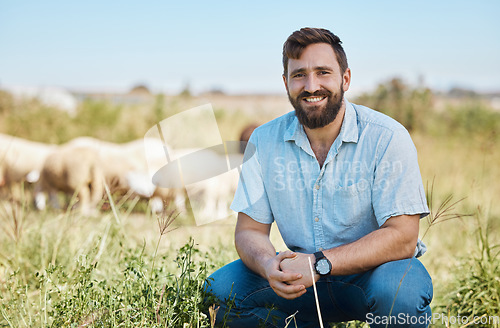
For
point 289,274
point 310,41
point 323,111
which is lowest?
point 289,274

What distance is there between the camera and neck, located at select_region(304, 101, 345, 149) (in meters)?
2.59

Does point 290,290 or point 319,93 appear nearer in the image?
point 290,290

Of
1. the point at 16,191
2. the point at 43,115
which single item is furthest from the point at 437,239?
the point at 43,115

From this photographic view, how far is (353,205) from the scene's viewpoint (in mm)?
2445

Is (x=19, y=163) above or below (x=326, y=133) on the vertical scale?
below

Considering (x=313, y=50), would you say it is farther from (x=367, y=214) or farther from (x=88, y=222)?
(x=88, y=222)

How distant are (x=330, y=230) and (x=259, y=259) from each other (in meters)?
0.39

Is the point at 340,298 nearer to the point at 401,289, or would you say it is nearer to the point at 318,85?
the point at 401,289

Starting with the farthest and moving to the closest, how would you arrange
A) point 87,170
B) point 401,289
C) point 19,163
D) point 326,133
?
point 19,163
point 87,170
point 326,133
point 401,289

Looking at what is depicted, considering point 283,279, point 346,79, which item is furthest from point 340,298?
point 346,79

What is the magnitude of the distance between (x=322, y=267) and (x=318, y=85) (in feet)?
2.98

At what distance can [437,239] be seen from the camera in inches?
199

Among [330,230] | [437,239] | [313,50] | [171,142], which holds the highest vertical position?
[313,50]

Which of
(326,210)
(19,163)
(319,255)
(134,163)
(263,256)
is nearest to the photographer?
(319,255)
